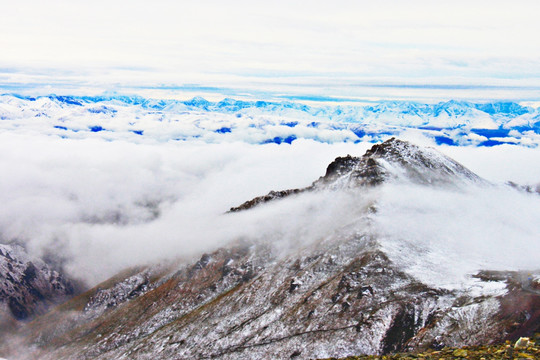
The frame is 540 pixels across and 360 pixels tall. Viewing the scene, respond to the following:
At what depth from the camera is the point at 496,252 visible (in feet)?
623

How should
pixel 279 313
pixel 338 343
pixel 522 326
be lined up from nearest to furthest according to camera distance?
pixel 522 326
pixel 338 343
pixel 279 313

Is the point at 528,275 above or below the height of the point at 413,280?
above

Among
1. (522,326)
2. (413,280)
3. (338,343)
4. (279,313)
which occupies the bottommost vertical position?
(279,313)

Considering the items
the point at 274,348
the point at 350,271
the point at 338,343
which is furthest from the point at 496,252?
the point at 274,348

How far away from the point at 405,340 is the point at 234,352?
70460 millimetres

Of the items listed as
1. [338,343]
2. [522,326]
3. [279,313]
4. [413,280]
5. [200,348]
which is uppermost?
[522,326]

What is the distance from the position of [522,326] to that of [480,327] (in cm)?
1154

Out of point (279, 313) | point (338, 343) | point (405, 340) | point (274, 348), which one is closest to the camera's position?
point (405, 340)

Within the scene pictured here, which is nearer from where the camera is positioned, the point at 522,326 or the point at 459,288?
the point at 522,326

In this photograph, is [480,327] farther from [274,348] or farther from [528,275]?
[274,348]

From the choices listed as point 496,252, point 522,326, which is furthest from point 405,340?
point 496,252

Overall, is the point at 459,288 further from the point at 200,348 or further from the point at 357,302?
the point at 200,348

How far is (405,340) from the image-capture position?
423 ft

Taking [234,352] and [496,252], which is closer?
[234,352]
